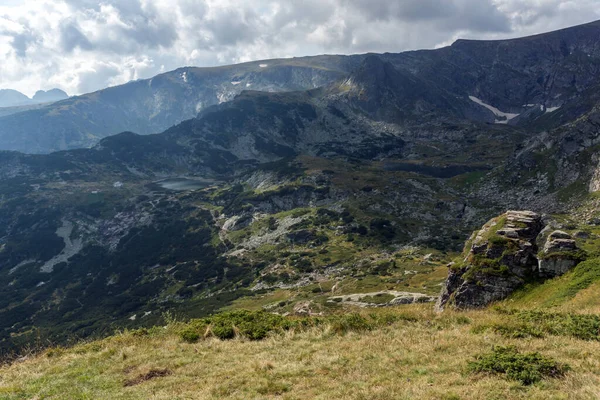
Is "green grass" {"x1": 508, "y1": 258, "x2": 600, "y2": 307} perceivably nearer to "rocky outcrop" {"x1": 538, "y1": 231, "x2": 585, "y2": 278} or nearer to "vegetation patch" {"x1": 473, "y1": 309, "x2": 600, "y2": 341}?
"rocky outcrop" {"x1": 538, "y1": 231, "x2": 585, "y2": 278}

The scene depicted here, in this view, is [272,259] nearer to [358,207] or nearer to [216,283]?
[216,283]

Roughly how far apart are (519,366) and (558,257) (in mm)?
17741

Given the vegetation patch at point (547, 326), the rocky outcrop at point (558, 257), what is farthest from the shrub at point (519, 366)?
the rocky outcrop at point (558, 257)

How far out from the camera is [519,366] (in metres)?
11.7

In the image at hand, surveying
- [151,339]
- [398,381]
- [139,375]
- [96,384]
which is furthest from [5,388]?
[398,381]

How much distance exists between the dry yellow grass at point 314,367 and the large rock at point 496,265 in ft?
30.0

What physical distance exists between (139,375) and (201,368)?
9.00 ft

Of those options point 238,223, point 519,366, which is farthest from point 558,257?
point 238,223

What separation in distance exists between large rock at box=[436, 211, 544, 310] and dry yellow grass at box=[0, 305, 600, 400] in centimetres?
915

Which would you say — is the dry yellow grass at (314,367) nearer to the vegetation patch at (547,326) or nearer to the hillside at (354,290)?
the hillside at (354,290)

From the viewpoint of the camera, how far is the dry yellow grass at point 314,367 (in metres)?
11.4

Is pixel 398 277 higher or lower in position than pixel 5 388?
lower

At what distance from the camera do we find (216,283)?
134625 mm

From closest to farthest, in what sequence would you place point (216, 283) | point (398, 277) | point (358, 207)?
point (398, 277) → point (216, 283) → point (358, 207)
